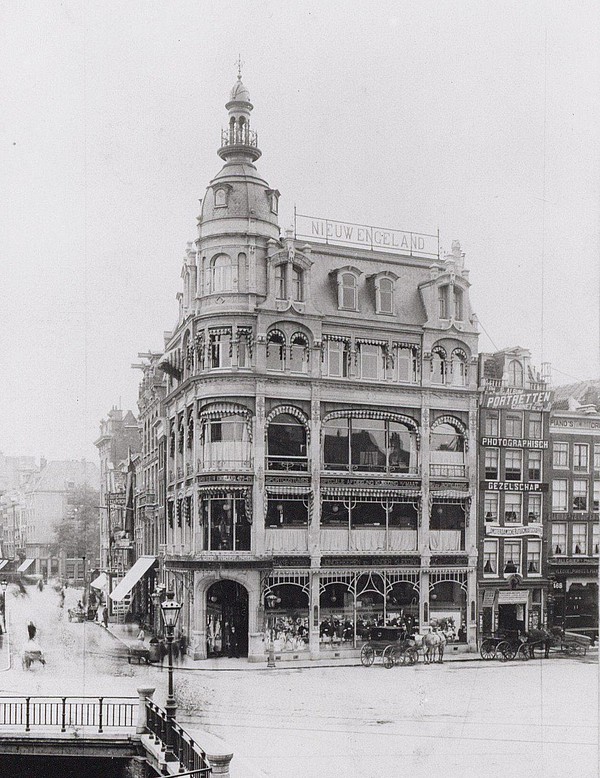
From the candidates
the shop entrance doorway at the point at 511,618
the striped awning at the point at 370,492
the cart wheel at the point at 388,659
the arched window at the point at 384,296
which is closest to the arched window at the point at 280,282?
the arched window at the point at 384,296

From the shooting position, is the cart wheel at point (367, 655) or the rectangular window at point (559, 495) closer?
the cart wheel at point (367, 655)

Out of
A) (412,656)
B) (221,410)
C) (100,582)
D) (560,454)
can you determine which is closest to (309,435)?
(221,410)

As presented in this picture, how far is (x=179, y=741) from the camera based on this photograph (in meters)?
15.7

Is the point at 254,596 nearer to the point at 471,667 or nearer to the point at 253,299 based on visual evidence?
the point at 471,667

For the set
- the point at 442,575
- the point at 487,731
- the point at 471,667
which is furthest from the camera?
the point at 442,575

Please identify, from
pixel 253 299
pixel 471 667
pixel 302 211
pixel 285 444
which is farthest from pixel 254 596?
pixel 302 211

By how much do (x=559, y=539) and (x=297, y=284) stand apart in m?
9.36

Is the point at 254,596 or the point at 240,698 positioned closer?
the point at 240,698

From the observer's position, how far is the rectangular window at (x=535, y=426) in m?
23.5

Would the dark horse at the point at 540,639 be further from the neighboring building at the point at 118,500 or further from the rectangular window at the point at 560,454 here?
the neighboring building at the point at 118,500

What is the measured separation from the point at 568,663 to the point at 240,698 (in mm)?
7677

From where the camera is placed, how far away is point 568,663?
2111cm

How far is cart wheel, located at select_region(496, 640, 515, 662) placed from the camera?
899 inches

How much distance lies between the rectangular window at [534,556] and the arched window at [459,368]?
4.62 m
